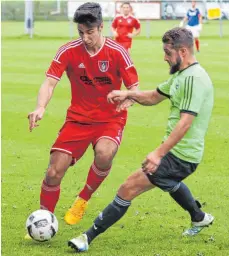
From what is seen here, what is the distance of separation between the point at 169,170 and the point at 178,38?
1203 millimetres

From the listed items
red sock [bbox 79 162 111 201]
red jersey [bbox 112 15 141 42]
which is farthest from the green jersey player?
red jersey [bbox 112 15 141 42]

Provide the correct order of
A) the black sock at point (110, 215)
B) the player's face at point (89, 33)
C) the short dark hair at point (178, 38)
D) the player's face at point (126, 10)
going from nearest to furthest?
the short dark hair at point (178, 38) → the black sock at point (110, 215) → the player's face at point (89, 33) → the player's face at point (126, 10)

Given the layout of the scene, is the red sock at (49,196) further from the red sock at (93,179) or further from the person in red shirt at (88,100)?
the red sock at (93,179)

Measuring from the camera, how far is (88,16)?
833 cm

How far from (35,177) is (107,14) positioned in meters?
41.3

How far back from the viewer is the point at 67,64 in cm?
884

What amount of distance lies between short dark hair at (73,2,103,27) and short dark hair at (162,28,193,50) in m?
1.23

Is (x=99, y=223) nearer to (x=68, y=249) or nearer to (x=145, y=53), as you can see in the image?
(x=68, y=249)

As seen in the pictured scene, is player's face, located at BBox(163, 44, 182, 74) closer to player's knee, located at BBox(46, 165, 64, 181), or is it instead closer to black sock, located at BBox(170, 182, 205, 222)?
black sock, located at BBox(170, 182, 205, 222)

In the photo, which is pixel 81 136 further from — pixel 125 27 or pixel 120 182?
pixel 125 27

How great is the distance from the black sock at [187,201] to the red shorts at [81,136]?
0.98 m

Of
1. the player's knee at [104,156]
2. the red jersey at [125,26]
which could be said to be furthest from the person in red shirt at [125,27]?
the player's knee at [104,156]

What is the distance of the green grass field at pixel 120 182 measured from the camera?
26.1 ft

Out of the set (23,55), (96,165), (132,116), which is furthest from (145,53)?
(96,165)
